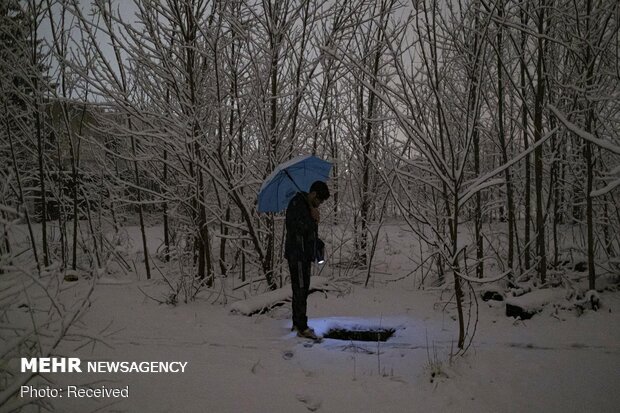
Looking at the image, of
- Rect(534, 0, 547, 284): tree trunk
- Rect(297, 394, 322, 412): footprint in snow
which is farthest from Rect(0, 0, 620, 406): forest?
Rect(297, 394, 322, 412): footprint in snow

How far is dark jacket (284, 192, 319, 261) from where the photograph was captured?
14.3 ft

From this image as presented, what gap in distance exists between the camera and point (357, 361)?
3.50 meters

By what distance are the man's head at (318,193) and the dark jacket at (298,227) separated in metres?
0.08

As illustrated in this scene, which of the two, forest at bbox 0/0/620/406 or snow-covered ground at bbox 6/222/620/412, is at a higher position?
forest at bbox 0/0/620/406

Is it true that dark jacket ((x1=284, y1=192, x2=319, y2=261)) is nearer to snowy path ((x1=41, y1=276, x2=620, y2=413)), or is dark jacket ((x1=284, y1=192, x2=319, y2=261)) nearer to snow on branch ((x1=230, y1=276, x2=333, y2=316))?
snowy path ((x1=41, y1=276, x2=620, y2=413))

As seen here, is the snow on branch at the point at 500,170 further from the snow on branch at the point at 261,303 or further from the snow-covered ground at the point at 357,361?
the snow on branch at the point at 261,303

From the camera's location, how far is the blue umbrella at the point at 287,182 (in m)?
4.66

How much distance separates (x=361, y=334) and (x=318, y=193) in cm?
175

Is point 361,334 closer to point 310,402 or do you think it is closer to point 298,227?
point 298,227

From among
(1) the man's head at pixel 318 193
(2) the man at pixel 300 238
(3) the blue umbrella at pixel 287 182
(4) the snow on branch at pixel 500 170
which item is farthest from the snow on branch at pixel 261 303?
(4) the snow on branch at pixel 500 170

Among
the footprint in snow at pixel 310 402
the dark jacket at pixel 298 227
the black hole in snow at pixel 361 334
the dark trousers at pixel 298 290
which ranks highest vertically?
the dark jacket at pixel 298 227

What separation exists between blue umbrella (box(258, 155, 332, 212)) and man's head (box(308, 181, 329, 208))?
0.31 metres

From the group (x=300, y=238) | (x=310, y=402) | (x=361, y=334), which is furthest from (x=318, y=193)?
(x=310, y=402)

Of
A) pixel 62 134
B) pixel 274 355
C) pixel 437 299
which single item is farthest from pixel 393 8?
pixel 62 134
